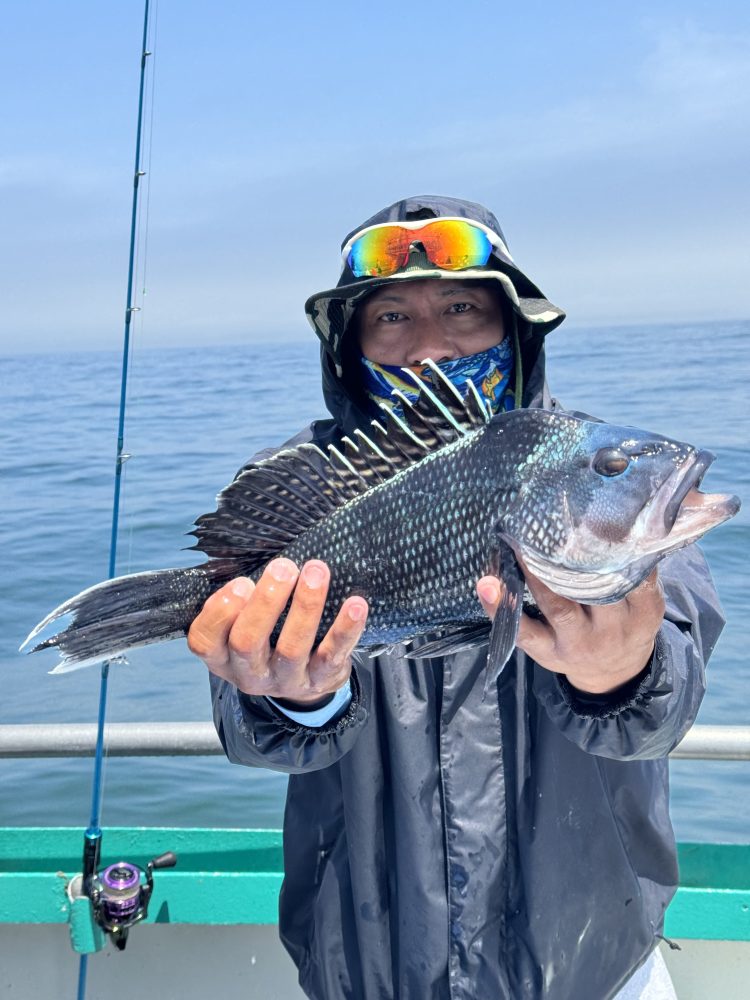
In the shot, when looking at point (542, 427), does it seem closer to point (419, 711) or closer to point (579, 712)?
point (579, 712)

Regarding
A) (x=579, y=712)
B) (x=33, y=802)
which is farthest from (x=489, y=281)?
(x=33, y=802)

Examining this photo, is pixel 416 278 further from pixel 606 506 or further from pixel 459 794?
pixel 459 794

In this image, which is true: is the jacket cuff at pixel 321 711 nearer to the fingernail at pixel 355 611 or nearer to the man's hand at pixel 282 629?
the man's hand at pixel 282 629

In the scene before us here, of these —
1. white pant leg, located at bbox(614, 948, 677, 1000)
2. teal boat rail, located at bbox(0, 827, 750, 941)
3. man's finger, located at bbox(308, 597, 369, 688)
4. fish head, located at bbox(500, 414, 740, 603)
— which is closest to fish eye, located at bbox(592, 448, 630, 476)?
fish head, located at bbox(500, 414, 740, 603)

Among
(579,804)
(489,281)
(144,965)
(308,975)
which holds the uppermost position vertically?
(489,281)

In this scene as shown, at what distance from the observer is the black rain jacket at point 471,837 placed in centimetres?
239

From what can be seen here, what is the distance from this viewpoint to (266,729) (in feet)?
7.75

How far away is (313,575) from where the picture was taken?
2148 mm


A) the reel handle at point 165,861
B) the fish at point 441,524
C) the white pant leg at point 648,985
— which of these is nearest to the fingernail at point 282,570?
the fish at point 441,524

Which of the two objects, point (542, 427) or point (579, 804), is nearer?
point (542, 427)

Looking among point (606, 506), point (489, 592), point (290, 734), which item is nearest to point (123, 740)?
point (290, 734)

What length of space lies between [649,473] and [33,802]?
6.38m

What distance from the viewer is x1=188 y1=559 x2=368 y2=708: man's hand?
6.99 ft

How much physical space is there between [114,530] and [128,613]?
1.84 meters
